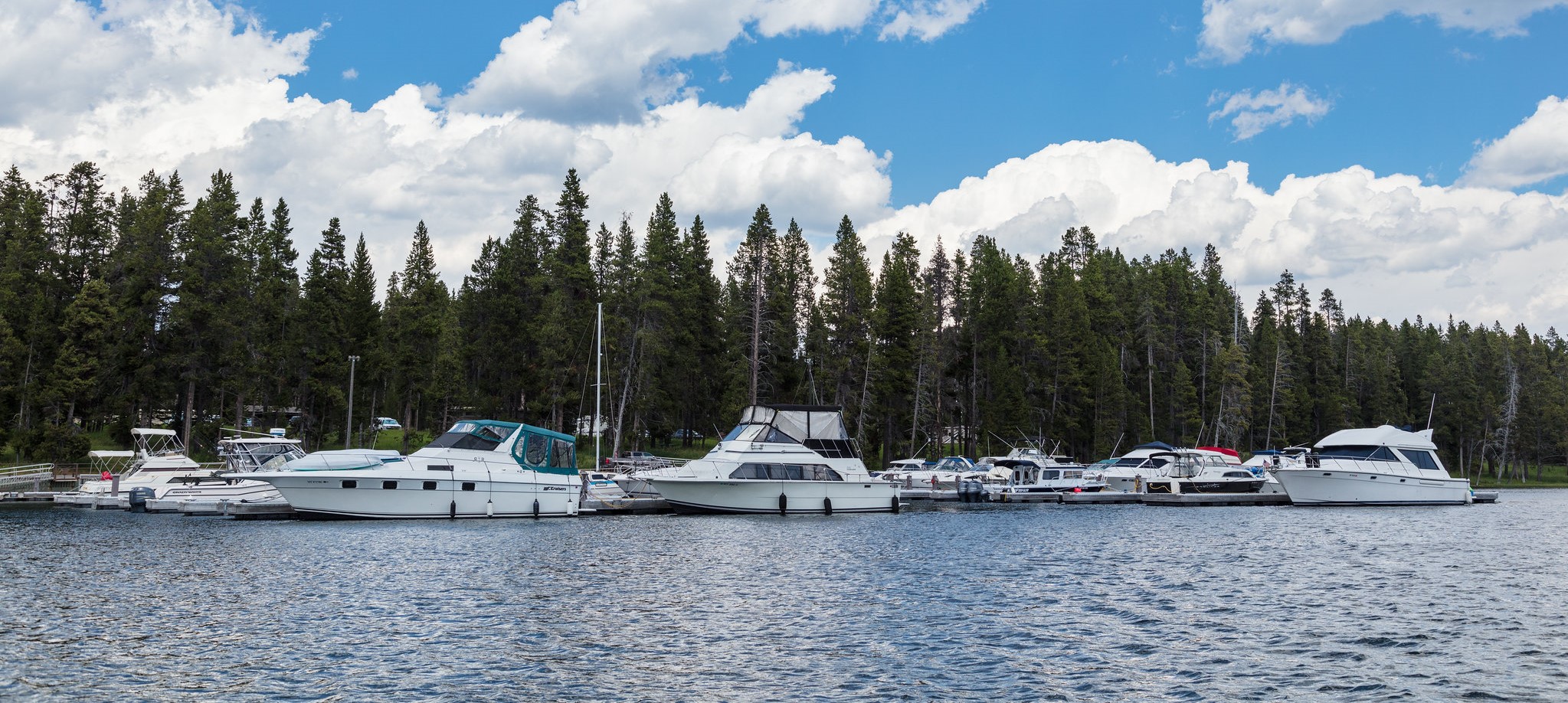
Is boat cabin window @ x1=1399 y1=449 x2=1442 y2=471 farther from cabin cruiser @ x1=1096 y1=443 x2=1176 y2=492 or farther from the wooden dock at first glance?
cabin cruiser @ x1=1096 y1=443 x2=1176 y2=492

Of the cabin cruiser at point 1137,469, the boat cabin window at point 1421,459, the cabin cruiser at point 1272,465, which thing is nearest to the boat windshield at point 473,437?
the cabin cruiser at point 1137,469

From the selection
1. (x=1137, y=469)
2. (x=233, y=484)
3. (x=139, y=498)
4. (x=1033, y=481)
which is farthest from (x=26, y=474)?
(x=1137, y=469)

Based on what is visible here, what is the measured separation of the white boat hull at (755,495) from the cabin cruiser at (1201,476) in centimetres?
2319

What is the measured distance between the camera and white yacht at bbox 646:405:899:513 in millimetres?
45469

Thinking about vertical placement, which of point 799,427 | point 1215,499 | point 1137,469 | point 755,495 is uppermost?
point 799,427

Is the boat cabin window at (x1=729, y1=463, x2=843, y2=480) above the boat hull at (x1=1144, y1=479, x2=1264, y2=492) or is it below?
above

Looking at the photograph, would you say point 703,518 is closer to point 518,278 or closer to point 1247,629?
point 1247,629

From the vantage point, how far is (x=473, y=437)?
135 ft

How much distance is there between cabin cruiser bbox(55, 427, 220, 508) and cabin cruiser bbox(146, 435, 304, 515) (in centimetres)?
96

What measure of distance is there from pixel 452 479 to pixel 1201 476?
44.3 m

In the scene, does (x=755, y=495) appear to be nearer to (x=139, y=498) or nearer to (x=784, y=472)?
(x=784, y=472)

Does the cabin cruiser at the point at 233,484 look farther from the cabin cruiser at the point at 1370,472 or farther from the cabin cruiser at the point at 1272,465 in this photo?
the cabin cruiser at the point at 1272,465

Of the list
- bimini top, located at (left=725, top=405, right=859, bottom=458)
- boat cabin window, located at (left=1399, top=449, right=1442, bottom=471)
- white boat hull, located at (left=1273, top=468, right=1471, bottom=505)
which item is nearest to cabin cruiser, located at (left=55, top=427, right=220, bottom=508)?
bimini top, located at (left=725, top=405, right=859, bottom=458)

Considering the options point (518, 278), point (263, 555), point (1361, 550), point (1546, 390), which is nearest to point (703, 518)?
point (263, 555)
